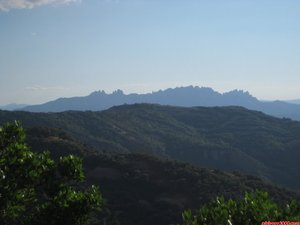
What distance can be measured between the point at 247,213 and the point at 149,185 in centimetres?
6089

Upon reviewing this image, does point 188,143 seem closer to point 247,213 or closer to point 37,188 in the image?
point 37,188

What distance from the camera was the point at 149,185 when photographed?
236 feet

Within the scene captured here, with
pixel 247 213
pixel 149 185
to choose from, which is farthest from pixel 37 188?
pixel 149 185

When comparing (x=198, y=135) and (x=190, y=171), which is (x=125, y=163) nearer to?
(x=190, y=171)

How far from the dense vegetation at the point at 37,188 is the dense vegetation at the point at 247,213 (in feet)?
12.2

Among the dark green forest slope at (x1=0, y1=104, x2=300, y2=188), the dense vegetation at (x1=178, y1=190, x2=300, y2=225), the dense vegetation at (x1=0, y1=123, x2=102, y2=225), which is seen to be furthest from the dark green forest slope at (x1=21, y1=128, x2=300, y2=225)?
the dark green forest slope at (x1=0, y1=104, x2=300, y2=188)

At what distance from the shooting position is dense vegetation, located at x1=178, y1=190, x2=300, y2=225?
11.3 m

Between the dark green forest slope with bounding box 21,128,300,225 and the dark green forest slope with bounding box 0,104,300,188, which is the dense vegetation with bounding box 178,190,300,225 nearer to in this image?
the dark green forest slope with bounding box 21,128,300,225

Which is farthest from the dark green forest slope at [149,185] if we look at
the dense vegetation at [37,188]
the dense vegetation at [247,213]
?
the dense vegetation at [247,213]

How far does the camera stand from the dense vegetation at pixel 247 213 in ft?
37.0

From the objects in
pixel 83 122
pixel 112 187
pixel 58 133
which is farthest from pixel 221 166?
pixel 112 187

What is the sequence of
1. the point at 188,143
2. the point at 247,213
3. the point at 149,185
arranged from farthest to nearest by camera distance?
the point at 188,143, the point at 149,185, the point at 247,213

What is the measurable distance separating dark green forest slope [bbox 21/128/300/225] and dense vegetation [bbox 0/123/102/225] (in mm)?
42628

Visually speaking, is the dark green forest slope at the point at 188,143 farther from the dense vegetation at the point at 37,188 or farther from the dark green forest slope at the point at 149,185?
the dense vegetation at the point at 37,188
